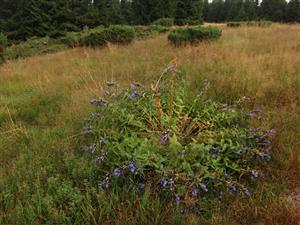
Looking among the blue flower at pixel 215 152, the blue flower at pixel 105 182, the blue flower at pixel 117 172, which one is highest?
the blue flower at pixel 215 152

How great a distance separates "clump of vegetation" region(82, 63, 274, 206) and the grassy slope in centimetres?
14

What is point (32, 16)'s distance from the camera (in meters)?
34.3

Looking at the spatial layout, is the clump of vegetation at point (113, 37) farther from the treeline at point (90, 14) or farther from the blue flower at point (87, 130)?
the treeline at point (90, 14)

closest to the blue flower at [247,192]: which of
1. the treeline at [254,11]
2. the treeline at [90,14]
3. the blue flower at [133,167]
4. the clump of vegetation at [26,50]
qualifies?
the blue flower at [133,167]

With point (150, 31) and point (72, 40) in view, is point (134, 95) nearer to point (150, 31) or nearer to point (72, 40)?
point (72, 40)

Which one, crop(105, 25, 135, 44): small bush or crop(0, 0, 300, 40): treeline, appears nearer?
crop(105, 25, 135, 44): small bush

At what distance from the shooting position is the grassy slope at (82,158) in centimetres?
213

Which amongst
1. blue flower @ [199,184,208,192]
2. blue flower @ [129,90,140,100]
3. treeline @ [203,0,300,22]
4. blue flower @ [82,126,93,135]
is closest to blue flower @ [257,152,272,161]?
blue flower @ [199,184,208,192]

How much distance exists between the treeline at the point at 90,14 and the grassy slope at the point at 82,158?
30.0 m

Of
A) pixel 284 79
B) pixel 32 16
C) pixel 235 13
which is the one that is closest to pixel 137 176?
pixel 284 79

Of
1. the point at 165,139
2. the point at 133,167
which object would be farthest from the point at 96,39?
the point at 133,167

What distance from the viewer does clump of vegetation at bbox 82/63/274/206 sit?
2.29 m

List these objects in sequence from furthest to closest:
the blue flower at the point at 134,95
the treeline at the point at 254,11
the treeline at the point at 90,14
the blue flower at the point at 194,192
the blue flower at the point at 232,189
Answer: the treeline at the point at 254,11
the treeline at the point at 90,14
the blue flower at the point at 134,95
the blue flower at the point at 232,189
the blue flower at the point at 194,192

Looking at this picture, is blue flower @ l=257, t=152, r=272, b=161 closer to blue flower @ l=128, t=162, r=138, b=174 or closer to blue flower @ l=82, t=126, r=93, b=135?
blue flower @ l=128, t=162, r=138, b=174
